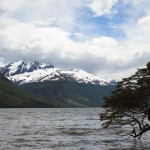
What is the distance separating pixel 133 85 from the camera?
51906mm

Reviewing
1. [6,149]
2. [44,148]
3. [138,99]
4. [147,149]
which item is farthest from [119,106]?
[6,149]

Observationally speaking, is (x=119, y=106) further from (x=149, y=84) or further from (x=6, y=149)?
(x=6, y=149)

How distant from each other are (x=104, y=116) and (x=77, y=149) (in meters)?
6.82

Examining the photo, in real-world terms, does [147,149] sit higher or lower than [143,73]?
lower

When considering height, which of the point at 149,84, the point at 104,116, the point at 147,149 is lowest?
the point at 147,149

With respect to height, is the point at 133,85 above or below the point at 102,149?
above

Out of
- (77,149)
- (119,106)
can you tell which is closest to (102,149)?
(77,149)

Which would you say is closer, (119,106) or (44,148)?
(119,106)

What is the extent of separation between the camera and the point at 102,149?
5716 centimetres

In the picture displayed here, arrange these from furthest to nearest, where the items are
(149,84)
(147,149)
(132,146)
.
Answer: (132,146) < (147,149) < (149,84)

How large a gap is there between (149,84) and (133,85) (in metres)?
2.54

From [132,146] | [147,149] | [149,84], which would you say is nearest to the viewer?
[149,84]

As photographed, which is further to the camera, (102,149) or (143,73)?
(102,149)

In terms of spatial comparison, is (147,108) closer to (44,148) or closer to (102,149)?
(102,149)
